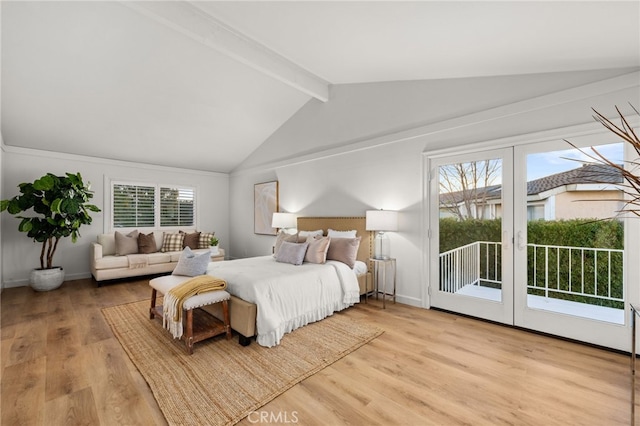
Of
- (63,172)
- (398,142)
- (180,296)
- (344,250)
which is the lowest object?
(180,296)

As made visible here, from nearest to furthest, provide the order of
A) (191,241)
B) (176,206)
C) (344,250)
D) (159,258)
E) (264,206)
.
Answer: (344,250) → (159,258) → (191,241) → (264,206) → (176,206)

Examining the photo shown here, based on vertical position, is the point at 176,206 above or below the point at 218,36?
below

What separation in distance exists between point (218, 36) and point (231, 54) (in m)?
0.20

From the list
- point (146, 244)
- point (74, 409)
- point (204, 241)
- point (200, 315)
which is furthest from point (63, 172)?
point (74, 409)

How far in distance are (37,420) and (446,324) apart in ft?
11.4

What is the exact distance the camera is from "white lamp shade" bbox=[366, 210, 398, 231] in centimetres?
364

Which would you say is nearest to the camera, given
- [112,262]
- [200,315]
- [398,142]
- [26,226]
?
[200,315]

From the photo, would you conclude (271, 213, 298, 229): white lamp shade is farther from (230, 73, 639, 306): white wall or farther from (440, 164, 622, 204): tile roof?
(440, 164, 622, 204): tile roof

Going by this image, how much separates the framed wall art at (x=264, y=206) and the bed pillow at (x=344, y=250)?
2.43 m

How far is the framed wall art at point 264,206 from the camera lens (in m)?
5.99

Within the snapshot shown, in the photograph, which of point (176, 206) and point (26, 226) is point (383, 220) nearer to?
point (176, 206)

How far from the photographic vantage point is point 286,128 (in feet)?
18.2

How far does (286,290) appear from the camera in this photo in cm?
282

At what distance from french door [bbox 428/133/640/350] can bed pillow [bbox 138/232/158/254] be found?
5206mm
